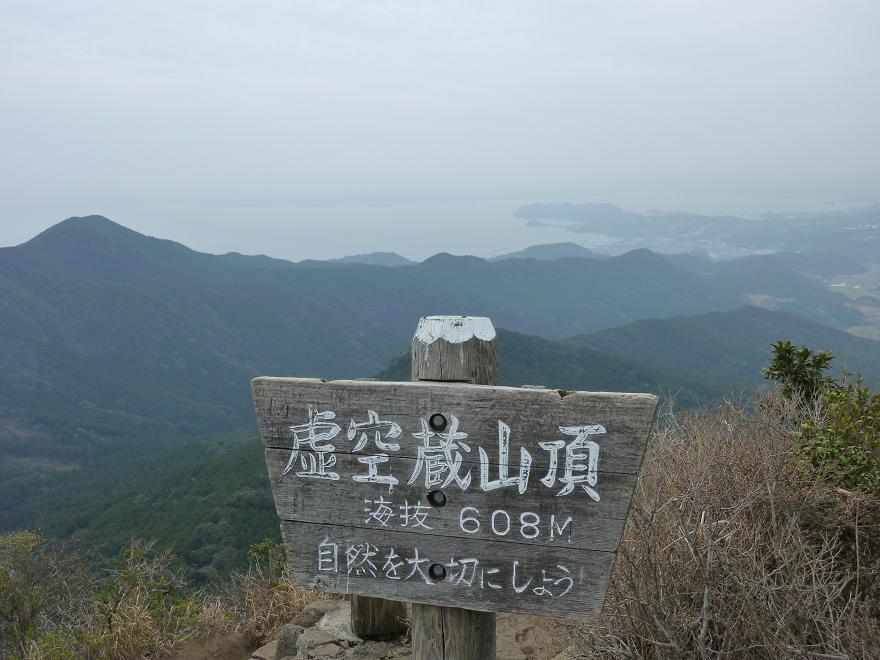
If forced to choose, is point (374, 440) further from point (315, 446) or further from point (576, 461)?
point (576, 461)

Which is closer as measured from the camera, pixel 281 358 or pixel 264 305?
pixel 281 358

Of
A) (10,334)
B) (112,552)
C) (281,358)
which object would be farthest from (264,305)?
(112,552)

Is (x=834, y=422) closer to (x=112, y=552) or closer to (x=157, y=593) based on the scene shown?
(x=157, y=593)

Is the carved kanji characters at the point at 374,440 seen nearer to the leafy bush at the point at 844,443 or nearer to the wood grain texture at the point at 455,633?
the wood grain texture at the point at 455,633

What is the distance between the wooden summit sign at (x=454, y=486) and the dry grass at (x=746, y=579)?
86 cm

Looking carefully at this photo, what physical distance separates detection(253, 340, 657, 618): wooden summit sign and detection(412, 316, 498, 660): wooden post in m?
0.13

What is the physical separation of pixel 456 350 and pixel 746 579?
1.58m

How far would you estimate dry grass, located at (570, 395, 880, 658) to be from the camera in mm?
2588

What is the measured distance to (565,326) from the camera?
18338 centimetres

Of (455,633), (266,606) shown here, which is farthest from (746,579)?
(266,606)

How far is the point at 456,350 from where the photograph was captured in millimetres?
2115

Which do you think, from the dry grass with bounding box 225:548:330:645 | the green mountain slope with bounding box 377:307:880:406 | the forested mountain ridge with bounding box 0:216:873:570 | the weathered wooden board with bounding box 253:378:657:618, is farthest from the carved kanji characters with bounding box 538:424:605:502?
the green mountain slope with bounding box 377:307:880:406

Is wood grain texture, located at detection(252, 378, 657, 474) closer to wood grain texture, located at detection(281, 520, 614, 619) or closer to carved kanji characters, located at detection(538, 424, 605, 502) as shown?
carved kanji characters, located at detection(538, 424, 605, 502)

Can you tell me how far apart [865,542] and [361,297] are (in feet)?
620
